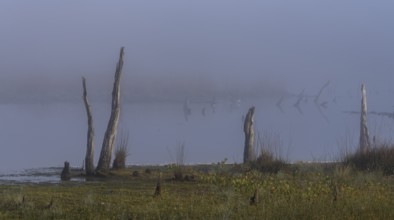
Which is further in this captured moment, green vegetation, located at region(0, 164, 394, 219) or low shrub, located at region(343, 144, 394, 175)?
low shrub, located at region(343, 144, 394, 175)

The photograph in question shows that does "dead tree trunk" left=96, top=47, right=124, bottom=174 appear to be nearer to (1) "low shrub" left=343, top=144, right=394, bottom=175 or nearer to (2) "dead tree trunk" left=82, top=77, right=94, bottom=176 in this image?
(2) "dead tree trunk" left=82, top=77, right=94, bottom=176

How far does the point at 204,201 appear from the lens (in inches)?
596

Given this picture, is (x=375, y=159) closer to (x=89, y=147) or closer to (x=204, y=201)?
(x=89, y=147)

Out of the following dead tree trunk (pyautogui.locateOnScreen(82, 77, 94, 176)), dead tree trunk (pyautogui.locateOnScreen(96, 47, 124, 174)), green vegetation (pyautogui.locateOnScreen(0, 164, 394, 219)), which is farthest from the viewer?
dead tree trunk (pyautogui.locateOnScreen(96, 47, 124, 174))

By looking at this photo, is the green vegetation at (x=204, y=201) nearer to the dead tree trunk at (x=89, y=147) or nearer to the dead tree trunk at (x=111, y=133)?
the dead tree trunk at (x=89, y=147)

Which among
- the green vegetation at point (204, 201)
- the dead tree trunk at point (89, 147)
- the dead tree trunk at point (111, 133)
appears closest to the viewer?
the green vegetation at point (204, 201)

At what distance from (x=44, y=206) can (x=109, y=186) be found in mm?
5499

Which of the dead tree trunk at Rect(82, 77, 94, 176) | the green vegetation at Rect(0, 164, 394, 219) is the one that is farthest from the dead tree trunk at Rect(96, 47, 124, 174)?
the green vegetation at Rect(0, 164, 394, 219)

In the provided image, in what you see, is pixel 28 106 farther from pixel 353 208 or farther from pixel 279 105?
pixel 353 208

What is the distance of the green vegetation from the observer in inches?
476

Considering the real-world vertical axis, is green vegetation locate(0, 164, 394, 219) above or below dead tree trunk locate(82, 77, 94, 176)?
below

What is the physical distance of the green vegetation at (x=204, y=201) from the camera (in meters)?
12.1

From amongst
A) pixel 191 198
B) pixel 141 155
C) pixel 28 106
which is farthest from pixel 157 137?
pixel 28 106

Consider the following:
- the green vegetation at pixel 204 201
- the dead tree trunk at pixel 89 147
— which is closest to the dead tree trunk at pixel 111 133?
the dead tree trunk at pixel 89 147
